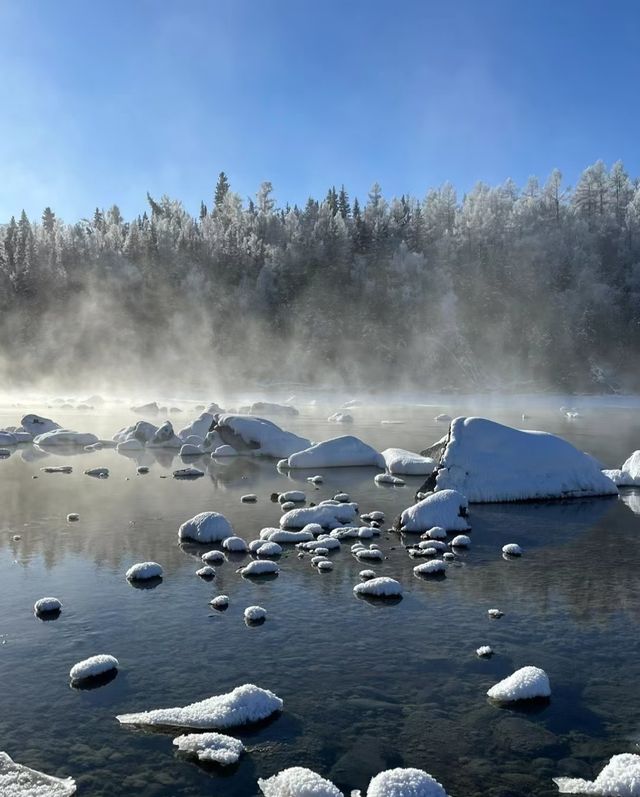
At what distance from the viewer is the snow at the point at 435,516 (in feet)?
53.7

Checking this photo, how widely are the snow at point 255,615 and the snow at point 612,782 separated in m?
5.10

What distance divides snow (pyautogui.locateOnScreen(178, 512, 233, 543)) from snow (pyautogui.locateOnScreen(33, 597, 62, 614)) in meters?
4.46

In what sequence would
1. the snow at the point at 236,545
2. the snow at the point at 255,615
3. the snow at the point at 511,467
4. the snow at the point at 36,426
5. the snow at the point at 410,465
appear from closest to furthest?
the snow at the point at 255,615, the snow at the point at 236,545, the snow at the point at 511,467, the snow at the point at 410,465, the snow at the point at 36,426

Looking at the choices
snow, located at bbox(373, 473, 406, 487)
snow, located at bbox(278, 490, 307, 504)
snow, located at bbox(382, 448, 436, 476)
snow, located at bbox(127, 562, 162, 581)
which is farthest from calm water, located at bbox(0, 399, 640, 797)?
snow, located at bbox(382, 448, 436, 476)

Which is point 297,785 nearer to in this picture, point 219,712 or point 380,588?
point 219,712

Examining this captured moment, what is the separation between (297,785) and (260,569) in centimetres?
662

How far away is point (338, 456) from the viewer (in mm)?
27156

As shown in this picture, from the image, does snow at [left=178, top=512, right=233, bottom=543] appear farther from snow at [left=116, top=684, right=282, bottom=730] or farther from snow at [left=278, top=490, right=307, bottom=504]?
snow at [left=116, top=684, right=282, bottom=730]

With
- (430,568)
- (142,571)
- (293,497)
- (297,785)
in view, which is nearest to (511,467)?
(293,497)

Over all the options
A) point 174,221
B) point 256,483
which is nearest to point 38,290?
point 174,221

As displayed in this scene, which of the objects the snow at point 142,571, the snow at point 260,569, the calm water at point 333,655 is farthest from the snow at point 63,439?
the snow at point 260,569

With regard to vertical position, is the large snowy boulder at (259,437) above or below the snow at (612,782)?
above

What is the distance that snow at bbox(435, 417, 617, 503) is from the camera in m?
20.1

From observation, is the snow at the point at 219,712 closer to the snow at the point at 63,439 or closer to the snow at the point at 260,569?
the snow at the point at 260,569
